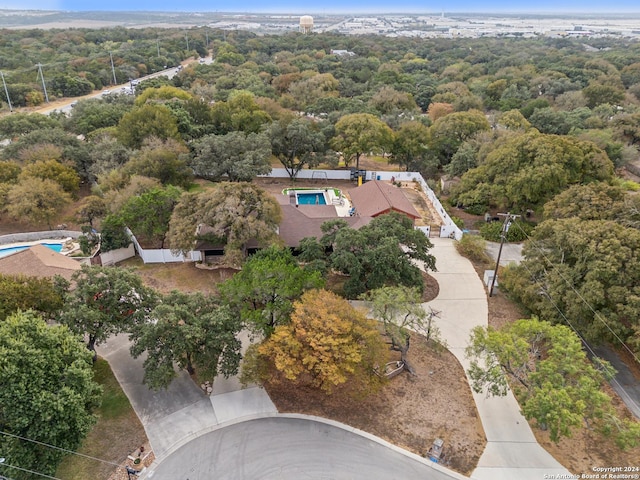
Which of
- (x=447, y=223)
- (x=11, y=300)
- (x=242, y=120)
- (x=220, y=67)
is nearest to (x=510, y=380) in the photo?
(x=447, y=223)

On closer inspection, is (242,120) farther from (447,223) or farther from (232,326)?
(232,326)

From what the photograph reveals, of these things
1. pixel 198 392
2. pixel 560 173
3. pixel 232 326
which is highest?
pixel 560 173

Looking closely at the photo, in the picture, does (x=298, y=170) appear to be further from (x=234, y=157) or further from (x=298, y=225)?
(x=298, y=225)

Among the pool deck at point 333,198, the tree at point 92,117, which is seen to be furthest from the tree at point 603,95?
the tree at point 92,117

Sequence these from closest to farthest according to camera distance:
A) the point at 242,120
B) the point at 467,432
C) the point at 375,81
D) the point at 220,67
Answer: the point at 467,432 < the point at 242,120 < the point at 375,81 < the point at 220,67

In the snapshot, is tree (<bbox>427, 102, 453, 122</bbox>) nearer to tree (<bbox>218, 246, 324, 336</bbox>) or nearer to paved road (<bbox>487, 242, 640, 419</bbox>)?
paved road (<bbox>487, 242, 640, 419</bbox>)

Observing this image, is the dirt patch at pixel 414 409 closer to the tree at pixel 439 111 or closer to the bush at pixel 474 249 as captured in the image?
the bush at pixel 474 249

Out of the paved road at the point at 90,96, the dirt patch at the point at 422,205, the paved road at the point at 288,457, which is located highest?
the paved road at the point at 90,96
